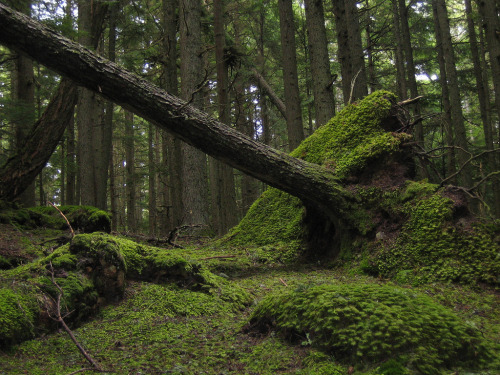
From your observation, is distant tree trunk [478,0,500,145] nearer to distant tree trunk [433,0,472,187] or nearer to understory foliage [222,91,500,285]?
understory foliage [222,91,500,285]

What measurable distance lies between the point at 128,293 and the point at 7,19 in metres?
3.58

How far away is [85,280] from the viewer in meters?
3.32

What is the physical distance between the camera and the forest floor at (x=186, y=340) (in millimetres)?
2369

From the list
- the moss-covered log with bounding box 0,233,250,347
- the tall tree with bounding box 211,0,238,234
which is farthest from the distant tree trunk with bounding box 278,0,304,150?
the moss-covered log with bounding box 0,233,250,347

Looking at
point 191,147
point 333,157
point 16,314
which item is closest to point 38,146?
point 191,147

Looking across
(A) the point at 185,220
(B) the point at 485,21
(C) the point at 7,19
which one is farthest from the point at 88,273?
(B) the point at 485,21

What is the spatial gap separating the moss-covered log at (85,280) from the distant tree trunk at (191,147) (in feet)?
19.1

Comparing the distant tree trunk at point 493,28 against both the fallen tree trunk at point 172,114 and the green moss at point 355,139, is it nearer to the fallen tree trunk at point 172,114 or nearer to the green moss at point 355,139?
the green moss at point 355,139

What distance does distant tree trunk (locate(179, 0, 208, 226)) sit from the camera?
1014cm

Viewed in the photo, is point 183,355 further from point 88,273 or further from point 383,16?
point 383,16

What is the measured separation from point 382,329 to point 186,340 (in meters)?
1.59

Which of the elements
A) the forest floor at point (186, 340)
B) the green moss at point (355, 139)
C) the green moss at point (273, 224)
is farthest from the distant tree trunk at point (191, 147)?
the forest floor at point (186, 340)

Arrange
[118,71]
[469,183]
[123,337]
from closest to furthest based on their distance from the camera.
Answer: [123,337]
[118,71]
[469,183]

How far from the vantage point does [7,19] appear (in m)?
4.20
